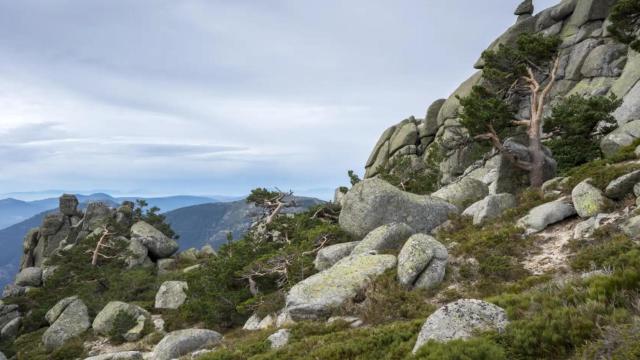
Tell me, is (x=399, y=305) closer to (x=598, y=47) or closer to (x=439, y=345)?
(x=439, y=345)

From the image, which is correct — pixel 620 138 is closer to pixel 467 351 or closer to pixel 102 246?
pixel 467 351

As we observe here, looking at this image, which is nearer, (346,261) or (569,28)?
(346,261)

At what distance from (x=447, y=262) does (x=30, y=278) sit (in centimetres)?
5545

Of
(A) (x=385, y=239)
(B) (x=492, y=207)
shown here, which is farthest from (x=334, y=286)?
(B) (x=492, y=207)

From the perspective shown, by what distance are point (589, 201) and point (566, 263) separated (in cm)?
453

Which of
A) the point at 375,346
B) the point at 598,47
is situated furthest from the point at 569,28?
the point at 375,346

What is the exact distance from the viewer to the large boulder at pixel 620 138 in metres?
24.1

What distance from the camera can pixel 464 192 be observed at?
2848cm

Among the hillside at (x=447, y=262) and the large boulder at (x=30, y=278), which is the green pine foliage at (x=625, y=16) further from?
the large boulder at (x=30, y=278)

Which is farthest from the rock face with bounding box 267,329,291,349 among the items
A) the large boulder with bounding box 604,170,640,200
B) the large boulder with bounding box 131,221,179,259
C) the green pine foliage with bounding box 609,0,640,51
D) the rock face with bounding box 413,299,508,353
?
the large boulder with bounding box 131,221,179,259

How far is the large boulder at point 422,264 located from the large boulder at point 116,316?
66.8 feet

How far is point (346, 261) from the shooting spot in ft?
64.0

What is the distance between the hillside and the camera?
8.64 meters

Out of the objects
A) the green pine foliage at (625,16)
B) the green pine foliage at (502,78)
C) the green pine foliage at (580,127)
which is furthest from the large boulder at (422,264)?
the green pine foliage at (625,16)
